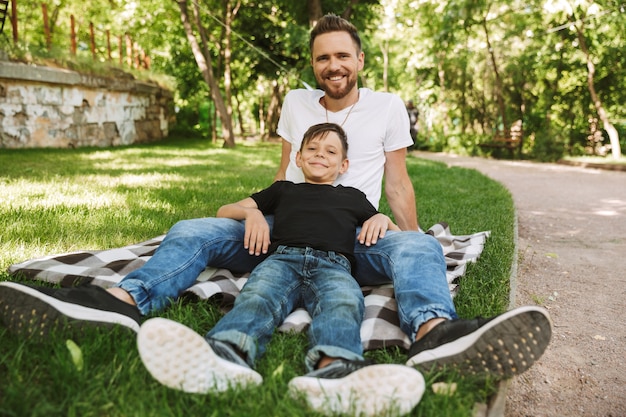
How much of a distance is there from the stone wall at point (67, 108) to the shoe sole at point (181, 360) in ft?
26.0

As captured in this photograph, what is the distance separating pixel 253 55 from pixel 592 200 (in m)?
10.6

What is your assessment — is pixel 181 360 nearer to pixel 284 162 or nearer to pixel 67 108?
pixel 284 162

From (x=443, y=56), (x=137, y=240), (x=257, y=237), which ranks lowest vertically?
(x=137, y=240)

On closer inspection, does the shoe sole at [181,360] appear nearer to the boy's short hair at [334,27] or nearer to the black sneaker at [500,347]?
the black sneaker at [500,347]

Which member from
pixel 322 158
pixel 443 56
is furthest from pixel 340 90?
pixel 443 56

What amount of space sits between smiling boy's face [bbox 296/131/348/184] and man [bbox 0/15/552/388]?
0.20 metres

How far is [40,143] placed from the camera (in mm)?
8664

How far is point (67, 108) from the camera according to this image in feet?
29.8

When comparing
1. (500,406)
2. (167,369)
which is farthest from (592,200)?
(167,369)

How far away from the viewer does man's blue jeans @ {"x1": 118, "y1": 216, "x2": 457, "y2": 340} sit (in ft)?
5.93

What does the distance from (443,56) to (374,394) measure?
1560cm

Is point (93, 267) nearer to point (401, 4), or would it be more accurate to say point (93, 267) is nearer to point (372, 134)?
point (372, 134)

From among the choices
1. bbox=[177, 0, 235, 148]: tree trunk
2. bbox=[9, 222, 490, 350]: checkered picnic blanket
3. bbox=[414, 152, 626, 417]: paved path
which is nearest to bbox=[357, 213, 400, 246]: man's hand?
bbox=[9, 222, 490, 350]: checkered picnic blanket

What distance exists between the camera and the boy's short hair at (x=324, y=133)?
2512 millimetres
